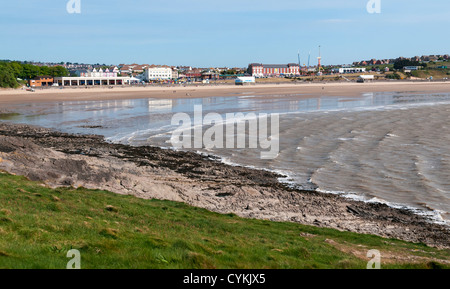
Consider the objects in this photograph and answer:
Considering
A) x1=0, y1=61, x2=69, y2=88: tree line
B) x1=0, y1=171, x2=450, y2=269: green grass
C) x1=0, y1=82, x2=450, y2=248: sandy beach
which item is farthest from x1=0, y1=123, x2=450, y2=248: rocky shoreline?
x1=0, y1=61, x2=69, y2=88: tree line

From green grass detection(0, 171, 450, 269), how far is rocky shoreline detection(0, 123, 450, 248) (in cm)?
172

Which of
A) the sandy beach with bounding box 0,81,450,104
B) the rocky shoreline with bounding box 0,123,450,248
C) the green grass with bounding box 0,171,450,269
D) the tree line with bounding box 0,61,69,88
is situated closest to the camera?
the green grass with bounding box 0,171,450,269

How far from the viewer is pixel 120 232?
1091cm

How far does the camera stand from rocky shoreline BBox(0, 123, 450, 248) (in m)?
16.0

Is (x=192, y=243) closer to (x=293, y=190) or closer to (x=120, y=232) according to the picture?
(x=120, y=232)

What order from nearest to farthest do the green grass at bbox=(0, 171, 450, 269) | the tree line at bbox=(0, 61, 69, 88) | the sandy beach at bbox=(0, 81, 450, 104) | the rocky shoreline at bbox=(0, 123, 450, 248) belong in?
1. the green grass at bbox=(0, 171, 450, 269)
2. the rocky shoreline at bbox=(0, 123, 450, 248)
3. the sandy beach at bbox=(0, 81, 450, 104)
4. the tree line at bbox=(0, 61, 69, 88)

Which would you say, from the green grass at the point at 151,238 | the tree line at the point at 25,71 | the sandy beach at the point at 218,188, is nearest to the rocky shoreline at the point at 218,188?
the sandy beach at the point at 218,188

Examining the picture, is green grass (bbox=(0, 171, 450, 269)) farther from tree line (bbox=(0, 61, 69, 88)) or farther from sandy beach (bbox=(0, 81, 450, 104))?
tree line (bbox=(0, 61, 69, 88))

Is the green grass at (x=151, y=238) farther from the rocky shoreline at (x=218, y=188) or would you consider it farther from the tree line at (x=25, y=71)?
the tree line at (x=25, y=71)

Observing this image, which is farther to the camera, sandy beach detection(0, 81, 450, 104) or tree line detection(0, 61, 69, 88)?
tree line detection(0, 61, 69, 88)

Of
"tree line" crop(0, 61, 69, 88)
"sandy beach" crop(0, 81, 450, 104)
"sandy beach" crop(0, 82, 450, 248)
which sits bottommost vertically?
"sandy beach" crop(0, 82, 450, 248)

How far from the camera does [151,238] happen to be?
10469 mm

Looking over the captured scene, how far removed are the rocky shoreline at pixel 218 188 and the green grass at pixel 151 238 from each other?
5.63 feet

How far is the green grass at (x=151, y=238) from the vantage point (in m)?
8.74
